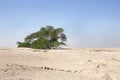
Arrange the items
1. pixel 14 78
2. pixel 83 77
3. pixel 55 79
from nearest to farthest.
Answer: pixel 14 78 < pixel 55 79 < pixel 83 77

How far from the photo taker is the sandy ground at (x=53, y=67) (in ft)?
35.3

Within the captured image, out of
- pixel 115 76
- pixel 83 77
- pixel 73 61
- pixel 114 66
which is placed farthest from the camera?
pixel 73 61

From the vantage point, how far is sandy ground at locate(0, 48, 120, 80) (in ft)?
35.3

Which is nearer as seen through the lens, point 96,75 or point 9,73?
point 9,73

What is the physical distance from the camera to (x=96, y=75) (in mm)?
12055

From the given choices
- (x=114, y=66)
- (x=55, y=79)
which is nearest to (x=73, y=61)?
(x=114, y=66)

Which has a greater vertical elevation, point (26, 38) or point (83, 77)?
point (26, 38)

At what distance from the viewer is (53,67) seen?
13367mm

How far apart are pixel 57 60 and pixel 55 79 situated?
17.8 feet

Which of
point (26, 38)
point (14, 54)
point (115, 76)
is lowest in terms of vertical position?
point (115, 76)

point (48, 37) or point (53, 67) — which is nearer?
point (53, 67)

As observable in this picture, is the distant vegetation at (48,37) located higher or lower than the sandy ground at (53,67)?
higher

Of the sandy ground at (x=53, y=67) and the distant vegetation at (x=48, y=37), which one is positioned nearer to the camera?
the sandy ground at (x=53, y=67)

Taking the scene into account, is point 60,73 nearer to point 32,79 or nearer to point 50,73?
point 50,73
